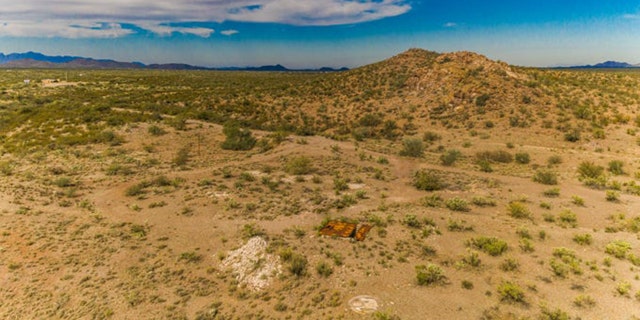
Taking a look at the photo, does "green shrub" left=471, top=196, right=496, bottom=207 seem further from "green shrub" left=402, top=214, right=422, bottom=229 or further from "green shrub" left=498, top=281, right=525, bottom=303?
"green shrub" left=498, top=281, right=525, bottom=303

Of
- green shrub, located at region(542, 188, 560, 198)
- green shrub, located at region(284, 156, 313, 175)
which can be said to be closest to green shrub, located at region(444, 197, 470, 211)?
green shrub, located at region(542, 188, 560, 198)

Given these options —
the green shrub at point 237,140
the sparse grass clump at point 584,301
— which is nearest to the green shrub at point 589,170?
the sparse grass clump at point 584,301

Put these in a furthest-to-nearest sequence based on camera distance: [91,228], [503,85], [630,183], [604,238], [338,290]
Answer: [503,85]
[630,183]
[91,228]
[604,238]
[338,290]

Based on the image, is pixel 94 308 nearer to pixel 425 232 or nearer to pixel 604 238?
pixel 425 232

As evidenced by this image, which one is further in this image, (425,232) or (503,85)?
(503,85)

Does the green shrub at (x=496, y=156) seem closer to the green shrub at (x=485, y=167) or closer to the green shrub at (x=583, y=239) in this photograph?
the green shrub at (x=485, y=167)

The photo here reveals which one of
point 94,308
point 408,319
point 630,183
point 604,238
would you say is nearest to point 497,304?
point 408,319
